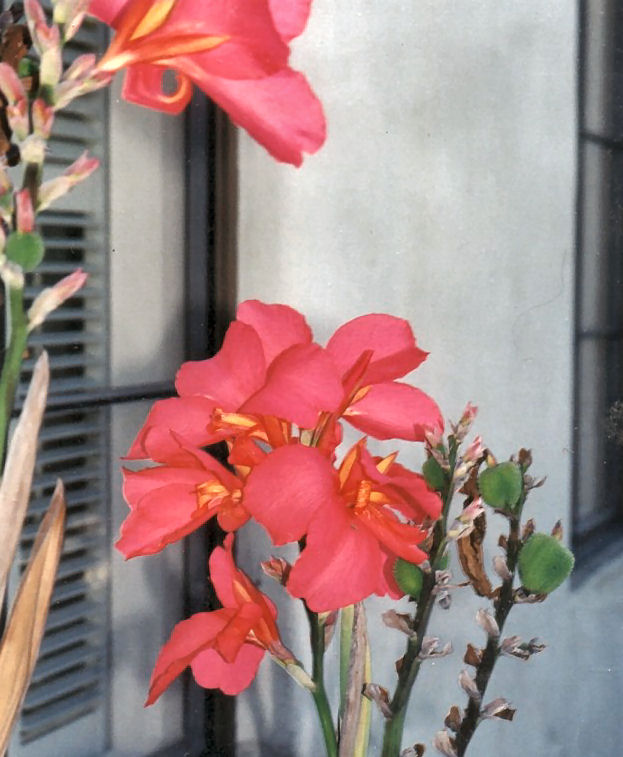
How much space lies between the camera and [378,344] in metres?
0.60

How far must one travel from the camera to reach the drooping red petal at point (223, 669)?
2.02 feet

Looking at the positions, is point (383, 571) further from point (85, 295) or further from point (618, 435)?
point (618, 435)

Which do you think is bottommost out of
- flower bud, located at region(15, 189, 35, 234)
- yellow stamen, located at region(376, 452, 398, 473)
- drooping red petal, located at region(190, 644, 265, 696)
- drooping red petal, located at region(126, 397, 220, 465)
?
drooping red petal, located at region(190, 644, 265, 696)

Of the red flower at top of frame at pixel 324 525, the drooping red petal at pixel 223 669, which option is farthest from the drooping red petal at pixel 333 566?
the drooping red petal at pixel 223 669

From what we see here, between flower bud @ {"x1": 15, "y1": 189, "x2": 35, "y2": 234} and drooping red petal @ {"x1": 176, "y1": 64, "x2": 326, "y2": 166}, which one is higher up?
drooping red petal @ {"x1": 176, "y1": 64, "x2": 326, "y2": 166}

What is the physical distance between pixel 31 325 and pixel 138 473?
151 mm

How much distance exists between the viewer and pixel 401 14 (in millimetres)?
819

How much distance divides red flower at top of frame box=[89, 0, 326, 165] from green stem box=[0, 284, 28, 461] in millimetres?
121

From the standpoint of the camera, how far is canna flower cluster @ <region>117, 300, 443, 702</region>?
0.53m

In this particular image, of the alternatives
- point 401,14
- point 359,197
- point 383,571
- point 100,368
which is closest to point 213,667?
point 383,571

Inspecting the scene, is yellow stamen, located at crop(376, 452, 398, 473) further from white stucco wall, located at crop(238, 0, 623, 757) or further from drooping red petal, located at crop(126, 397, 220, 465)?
white stucco wall, located at crop(238, 0, 623, 757)

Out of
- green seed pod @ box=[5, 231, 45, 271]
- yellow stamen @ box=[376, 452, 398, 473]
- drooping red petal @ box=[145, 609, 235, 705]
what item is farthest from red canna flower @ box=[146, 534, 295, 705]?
green seed pod @ box=[5, 231, 45, 271]

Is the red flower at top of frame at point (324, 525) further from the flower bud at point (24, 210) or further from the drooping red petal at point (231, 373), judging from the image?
the flower bud at point (24, 210)

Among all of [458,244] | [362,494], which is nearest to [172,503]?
[362,494]
